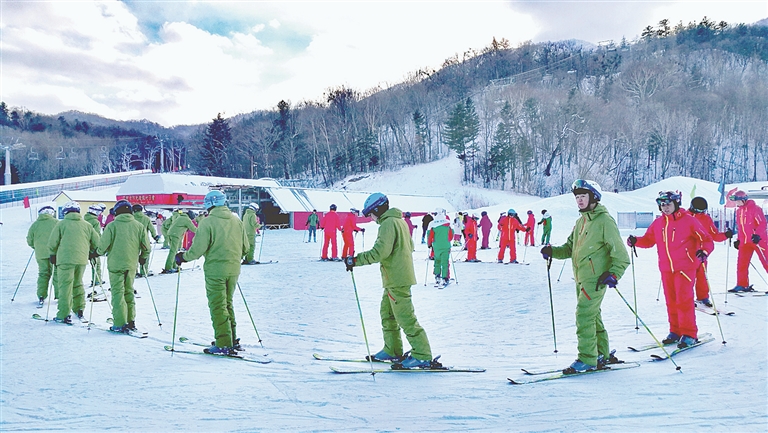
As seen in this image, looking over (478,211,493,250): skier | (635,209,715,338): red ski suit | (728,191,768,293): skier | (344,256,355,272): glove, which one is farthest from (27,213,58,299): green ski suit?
(478,211,493,250): skier

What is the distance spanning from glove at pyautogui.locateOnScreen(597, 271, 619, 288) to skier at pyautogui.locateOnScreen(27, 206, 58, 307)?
813 centimetres

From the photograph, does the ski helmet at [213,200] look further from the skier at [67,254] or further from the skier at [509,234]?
the skier at [509,234]

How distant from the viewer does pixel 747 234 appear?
8.20 meters

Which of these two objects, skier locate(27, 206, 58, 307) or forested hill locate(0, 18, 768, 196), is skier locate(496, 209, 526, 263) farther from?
forested hill locate(0, 18, 768, 196)

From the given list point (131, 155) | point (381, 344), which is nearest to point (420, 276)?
point (381, 344)

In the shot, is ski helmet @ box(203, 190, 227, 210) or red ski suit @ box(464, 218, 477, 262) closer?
ski helmet @ box(203, 190, 227, 210)

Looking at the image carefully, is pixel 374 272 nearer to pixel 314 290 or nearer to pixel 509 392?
pixel 314 290

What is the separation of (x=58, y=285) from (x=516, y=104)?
1896 inches

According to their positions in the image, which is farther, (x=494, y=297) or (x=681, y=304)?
(x=494, y=297)

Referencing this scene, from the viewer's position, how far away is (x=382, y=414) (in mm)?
3625

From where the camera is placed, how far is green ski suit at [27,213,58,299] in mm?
8289

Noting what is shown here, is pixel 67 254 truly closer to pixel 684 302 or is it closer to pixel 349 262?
pixel 349 262

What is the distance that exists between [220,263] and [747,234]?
26.4ft

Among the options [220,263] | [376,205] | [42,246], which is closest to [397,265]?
[376,205]
